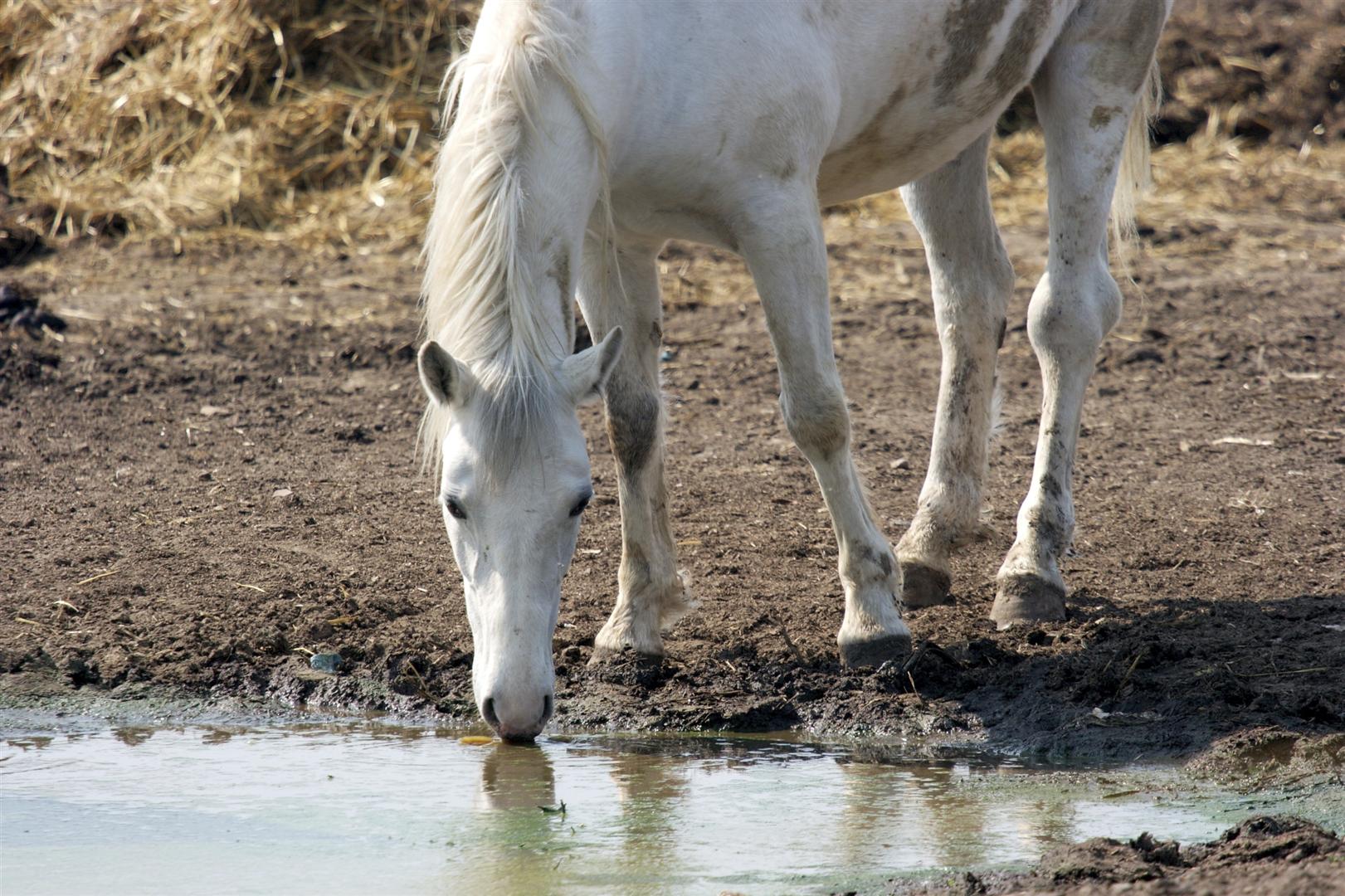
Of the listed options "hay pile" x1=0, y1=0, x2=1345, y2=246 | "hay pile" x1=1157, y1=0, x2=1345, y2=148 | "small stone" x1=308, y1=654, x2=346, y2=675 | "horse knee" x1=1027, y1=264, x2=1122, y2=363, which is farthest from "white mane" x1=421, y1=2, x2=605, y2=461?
"hay pile" x1=1157, y1=0, x2=1345, y2=148

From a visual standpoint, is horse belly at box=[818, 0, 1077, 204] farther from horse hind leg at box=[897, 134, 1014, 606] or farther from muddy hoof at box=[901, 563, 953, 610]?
muddy hoof at box=[901, 563, 953, 610]

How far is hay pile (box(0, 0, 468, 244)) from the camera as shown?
891 centimetres

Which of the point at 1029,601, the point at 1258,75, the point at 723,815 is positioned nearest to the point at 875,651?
the point at 1029,601

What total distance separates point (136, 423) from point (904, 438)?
9.73ft

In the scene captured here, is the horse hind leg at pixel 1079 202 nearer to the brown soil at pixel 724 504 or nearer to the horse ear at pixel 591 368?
the brown soil at pixel 724 504

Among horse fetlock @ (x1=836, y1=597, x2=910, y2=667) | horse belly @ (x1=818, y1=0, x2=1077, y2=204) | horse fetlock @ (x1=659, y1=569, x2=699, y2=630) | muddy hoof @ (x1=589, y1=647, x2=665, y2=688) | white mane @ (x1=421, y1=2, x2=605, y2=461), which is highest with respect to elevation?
horse belly @ (x1=818, y1=0, x2=1077, y2=204)

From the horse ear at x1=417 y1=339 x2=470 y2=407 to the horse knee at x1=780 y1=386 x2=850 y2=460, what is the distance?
1.02 meters

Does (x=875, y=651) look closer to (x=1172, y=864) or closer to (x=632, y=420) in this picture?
(x=632, y=420)

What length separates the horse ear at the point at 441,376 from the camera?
2.95 metres

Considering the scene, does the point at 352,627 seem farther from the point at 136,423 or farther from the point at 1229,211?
the point at 1229,211

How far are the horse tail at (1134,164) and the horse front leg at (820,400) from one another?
164cm

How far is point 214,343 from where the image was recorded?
716 centimetres

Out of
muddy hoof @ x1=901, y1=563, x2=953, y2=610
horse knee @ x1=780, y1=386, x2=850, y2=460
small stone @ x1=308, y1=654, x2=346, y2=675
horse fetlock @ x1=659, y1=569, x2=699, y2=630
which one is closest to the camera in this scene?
horse knee @ x1=780, y1=386, x2=850, y2=460

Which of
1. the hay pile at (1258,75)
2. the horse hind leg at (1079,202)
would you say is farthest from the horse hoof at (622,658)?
the hay pile at (1258,75)
